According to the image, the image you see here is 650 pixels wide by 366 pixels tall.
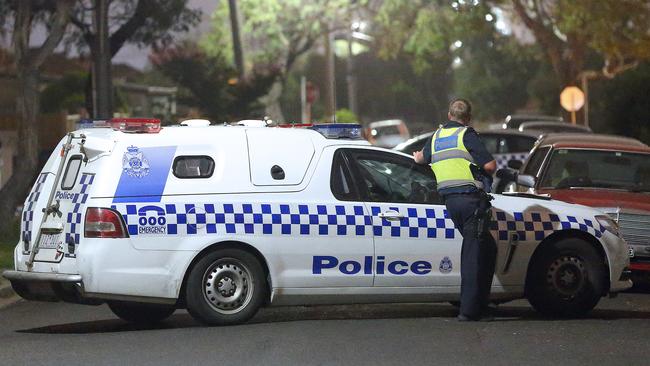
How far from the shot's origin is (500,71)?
259 ft

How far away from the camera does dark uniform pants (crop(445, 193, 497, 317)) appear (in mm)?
10289

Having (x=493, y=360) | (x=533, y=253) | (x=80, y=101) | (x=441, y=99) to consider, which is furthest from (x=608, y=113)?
(x=441, y=99)

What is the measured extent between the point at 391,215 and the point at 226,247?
126 cm

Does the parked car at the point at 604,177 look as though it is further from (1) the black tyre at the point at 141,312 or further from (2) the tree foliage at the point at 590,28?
(2) the tree foliage at the point at 590,28

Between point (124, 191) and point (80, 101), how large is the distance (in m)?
37.6

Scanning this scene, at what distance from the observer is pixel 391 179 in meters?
10.7

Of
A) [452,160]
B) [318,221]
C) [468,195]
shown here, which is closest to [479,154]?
[452,160]

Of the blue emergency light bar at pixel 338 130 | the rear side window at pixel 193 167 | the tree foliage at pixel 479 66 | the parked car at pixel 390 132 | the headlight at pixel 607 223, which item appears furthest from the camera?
the tree foliage at pixel 479 66

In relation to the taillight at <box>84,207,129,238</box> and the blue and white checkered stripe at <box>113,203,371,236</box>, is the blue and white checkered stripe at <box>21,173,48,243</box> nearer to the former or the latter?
the taillight at <box>84,207,129,238</box>

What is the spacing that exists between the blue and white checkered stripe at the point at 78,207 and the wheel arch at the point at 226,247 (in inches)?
31.7

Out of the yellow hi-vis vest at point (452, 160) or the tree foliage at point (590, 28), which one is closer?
the yellow hi-vis vest at point (452, 160)

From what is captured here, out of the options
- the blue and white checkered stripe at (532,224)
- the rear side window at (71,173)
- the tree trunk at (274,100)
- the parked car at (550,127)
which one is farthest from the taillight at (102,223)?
the tree trunk at (274,100)

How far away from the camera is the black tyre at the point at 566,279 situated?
35.8 ft

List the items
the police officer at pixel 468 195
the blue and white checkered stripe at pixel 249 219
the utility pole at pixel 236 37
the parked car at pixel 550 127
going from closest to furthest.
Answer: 1. the blue and white checkered stripe at pixel 249 219
2. the police officer at pixel 468 195
3. the parked car at pixel 550 127
4. the utility pole at pixel 236 37
